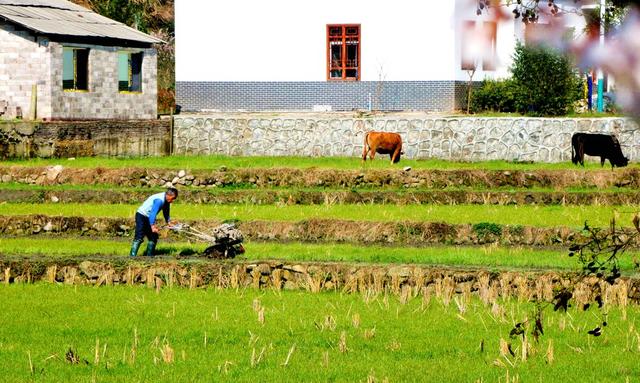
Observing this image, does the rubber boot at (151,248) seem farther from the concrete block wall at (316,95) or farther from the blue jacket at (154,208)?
the concrete block wall at (316,95)

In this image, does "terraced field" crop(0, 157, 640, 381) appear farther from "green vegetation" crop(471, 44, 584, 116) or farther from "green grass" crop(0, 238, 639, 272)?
"green vegetation" crop(471, 44, 584, 116)

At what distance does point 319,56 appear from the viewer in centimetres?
4266

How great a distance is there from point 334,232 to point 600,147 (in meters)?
12.1

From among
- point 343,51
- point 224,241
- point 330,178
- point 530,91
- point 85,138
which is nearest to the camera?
point 224,241

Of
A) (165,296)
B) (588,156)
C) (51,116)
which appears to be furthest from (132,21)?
(165,296)

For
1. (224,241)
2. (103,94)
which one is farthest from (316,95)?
(224,241)

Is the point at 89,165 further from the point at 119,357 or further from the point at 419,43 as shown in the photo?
the point at 119,357

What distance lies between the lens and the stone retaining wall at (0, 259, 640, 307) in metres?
17.5

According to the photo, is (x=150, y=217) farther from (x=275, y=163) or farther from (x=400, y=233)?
(x=275, y=163)

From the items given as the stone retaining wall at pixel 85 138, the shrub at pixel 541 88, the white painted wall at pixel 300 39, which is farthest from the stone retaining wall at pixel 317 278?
the shrub at pixel 541 88

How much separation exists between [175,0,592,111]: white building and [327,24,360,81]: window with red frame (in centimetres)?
3

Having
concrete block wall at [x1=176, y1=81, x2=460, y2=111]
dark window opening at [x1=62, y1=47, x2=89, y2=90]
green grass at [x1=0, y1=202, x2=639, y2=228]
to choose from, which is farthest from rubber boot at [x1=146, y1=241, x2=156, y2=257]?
concrete block wall at [x1=176, y1=81, x2=460, y2=111]

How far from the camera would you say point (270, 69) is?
141 feet

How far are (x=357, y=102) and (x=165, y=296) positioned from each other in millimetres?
24787
